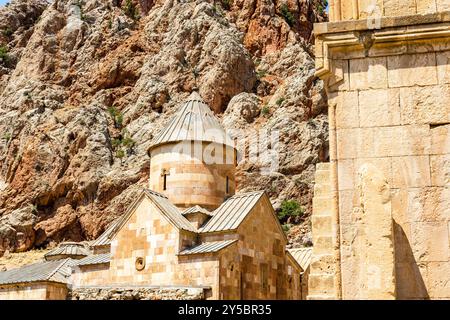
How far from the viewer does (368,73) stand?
6.21 m

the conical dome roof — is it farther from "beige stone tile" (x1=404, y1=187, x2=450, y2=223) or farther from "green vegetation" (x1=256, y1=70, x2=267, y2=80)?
"green vegetation" (x1=256, y1=70, x2=267, y2=80)

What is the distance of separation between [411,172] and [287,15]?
1961 inches

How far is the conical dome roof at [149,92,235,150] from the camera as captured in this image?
17.5 metres

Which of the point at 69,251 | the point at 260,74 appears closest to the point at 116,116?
the point at 260,74

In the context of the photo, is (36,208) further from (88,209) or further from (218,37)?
(218,37)

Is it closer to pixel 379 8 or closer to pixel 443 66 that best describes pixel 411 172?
pixel 443 66

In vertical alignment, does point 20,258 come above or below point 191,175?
below

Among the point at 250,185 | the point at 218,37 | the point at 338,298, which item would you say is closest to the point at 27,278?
the point at 338,298

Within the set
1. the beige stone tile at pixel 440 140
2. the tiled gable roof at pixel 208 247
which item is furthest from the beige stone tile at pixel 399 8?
the tiled gable roof at pixel 208 247

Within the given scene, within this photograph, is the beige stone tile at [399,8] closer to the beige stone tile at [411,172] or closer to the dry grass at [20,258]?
the beige stone tile at [411,172]

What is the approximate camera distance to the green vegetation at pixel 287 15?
5347 cm

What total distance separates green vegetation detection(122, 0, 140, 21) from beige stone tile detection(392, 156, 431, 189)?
170ft

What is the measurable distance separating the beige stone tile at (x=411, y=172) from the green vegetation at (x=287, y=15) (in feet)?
162

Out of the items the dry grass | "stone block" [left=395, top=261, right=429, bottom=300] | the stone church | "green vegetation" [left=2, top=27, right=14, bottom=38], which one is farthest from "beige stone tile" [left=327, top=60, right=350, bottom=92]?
"green vegetation" [left=2, top=27, right=14, bottom=38]
